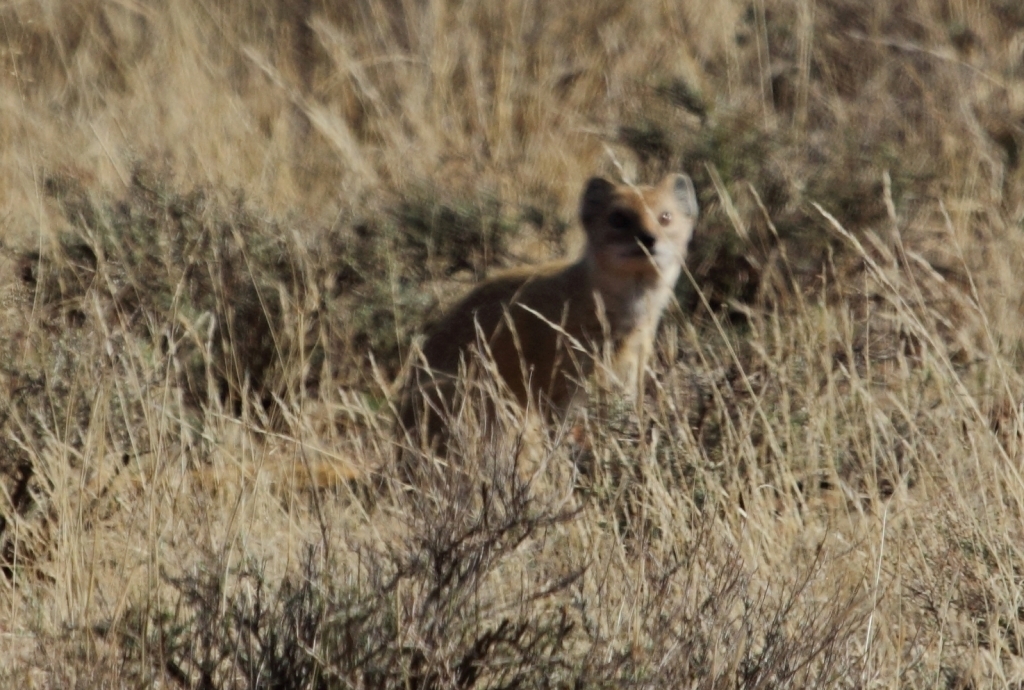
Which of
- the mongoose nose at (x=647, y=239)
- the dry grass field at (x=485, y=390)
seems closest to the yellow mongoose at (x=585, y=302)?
the mongoose nose at (x=647, y=239)

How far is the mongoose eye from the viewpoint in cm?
581

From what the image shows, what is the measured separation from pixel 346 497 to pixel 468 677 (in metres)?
1.58

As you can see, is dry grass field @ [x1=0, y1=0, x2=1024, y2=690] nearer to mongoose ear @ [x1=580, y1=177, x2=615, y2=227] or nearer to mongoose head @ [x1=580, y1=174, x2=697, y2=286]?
mongoose head @ [x1=580, y1=174, x2=697, y2=286]

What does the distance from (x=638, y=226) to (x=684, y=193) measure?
378mm

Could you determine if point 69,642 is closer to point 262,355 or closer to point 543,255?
point 262,355

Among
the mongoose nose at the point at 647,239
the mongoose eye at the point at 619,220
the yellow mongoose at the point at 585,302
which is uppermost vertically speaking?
Result: the mongoose eye at the point at 619,220

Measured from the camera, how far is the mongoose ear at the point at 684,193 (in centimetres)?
599

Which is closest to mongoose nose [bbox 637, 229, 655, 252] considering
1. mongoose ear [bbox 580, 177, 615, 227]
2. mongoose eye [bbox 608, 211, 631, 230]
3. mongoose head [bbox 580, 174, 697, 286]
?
mongoose head [bbox 580, 174, 697, 286]

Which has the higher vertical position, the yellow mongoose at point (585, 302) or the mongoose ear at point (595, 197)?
the mongoose ear at point (595, 197)

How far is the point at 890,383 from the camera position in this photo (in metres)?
4.98

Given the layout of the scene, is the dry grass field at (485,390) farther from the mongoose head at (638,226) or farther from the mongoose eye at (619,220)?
the mongoose eye at (619,220)

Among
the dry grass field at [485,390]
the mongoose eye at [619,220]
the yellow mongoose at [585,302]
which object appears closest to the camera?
the dry grass field at [485,390]

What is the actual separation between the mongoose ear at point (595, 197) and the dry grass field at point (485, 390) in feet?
1.74

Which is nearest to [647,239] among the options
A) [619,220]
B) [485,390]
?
[619,220]
